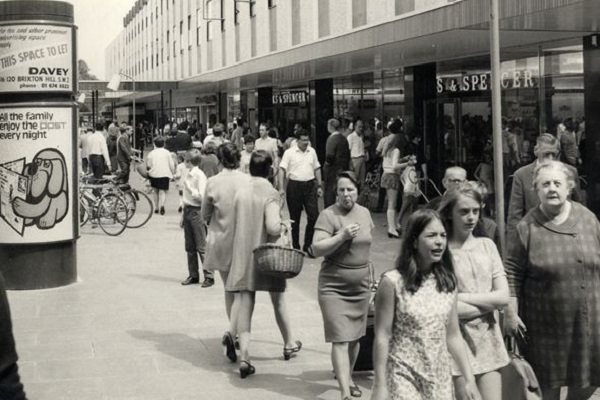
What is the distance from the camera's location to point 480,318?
4922 millimetres

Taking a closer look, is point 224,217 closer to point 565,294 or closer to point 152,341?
point 152,341

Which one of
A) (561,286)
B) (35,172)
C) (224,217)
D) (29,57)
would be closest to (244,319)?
(224,217)

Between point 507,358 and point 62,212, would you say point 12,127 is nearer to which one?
point 62,212

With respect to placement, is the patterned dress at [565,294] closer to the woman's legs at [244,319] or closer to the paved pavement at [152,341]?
the paved pavement at [152,341]

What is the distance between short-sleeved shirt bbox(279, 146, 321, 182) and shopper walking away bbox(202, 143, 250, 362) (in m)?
5.00

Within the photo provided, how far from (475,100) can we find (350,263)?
11932 mm

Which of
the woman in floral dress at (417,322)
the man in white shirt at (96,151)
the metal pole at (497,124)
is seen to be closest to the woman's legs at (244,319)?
the metal pole at (497,124)

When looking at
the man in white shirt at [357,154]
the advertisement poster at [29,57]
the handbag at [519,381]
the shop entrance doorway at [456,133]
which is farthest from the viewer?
the man in white shirt at [357,154]

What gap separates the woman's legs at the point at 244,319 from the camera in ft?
23.3

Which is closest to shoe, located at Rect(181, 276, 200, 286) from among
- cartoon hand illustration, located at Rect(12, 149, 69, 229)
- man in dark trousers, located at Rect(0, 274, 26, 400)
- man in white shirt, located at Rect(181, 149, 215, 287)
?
man in white shirt, located at Rect(181, 149, 215, 287)

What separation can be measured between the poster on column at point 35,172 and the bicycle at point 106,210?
5524 millimetres

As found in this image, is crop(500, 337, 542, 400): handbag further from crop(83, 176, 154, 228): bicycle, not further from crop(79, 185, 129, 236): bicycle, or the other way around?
crop(83, 176, 154, 228): bicycle

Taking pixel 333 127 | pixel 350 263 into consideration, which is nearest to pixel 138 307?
pixel 350 263

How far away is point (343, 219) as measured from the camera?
630cm
